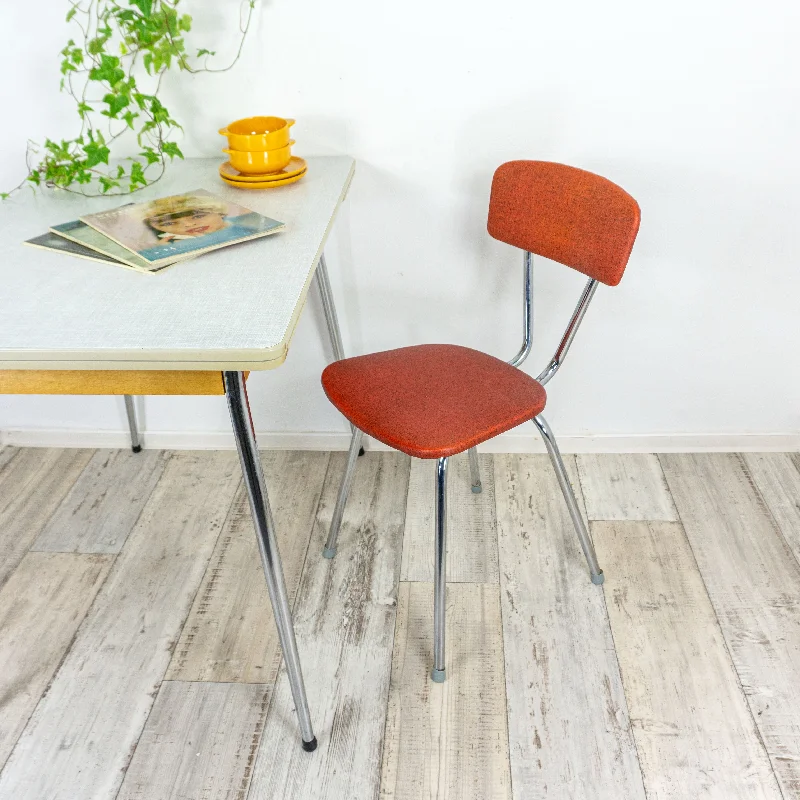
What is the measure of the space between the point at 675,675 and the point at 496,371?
63 cm

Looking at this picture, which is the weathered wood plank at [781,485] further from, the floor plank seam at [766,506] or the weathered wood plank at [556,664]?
the weathered wood plank at [556,664]

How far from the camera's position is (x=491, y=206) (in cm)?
154

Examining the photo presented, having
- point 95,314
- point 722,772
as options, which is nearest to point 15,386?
point 95,314

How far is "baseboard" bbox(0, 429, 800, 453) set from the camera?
78.0 inches

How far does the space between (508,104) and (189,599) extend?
1192 millimetres

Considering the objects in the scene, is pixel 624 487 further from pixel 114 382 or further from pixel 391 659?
pixel 114 382

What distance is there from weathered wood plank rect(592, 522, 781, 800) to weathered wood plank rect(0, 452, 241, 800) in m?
0.86

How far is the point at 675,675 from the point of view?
142 cm

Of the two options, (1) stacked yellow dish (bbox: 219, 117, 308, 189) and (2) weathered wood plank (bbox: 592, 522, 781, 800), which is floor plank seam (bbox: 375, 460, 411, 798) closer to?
(2) weathered wood plank (bbox: 592, 522, 781, 800)

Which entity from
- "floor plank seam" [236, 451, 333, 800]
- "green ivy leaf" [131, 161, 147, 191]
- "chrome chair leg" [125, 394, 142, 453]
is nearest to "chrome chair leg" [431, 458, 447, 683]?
"floor plank seam" [236, 451, 333, 800]

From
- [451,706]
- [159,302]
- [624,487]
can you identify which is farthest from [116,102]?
[624,487]

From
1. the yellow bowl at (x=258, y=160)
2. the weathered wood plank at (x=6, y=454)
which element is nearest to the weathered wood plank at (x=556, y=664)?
the yellow bowl at (x=258, y=160)

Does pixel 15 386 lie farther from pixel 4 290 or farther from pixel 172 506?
pixel 172 506

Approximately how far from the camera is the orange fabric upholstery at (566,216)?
4.39ft
